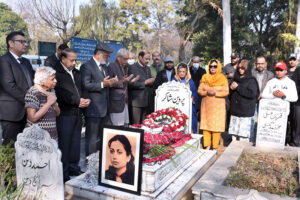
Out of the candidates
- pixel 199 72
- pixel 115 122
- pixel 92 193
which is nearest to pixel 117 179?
pixel 92 193

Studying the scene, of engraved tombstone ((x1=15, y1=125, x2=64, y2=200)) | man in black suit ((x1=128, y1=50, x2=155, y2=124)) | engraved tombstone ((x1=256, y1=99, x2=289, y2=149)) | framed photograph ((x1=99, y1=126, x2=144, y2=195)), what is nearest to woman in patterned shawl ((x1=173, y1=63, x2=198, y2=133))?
man in black suit ((x1=128, y1=50, x2=155, y2=124))

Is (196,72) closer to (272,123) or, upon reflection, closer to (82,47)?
(272,123)

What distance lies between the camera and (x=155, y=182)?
3203 mm

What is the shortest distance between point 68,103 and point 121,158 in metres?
1.19

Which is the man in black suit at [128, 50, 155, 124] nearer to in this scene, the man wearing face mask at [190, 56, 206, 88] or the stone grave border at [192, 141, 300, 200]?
the man wearing face mask at [190, 56, 206, 88]

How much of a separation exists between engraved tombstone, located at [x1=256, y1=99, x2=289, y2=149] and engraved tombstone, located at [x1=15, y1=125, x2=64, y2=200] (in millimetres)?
3902

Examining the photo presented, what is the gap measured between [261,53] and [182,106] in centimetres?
1082

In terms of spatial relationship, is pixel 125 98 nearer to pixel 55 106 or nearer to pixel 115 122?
pixel 115 122

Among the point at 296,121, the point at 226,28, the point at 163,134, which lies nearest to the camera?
the point at 163,134

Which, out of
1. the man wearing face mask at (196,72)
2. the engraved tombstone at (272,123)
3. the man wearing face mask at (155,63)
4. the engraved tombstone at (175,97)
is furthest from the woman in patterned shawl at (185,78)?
the engraved tombstone at (272,123)

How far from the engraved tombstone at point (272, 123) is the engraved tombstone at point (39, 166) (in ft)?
12.8

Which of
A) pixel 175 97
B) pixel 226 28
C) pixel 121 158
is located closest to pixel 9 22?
pixel 226 28

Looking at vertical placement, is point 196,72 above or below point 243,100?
above

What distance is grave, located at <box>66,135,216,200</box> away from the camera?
10.4 ft
